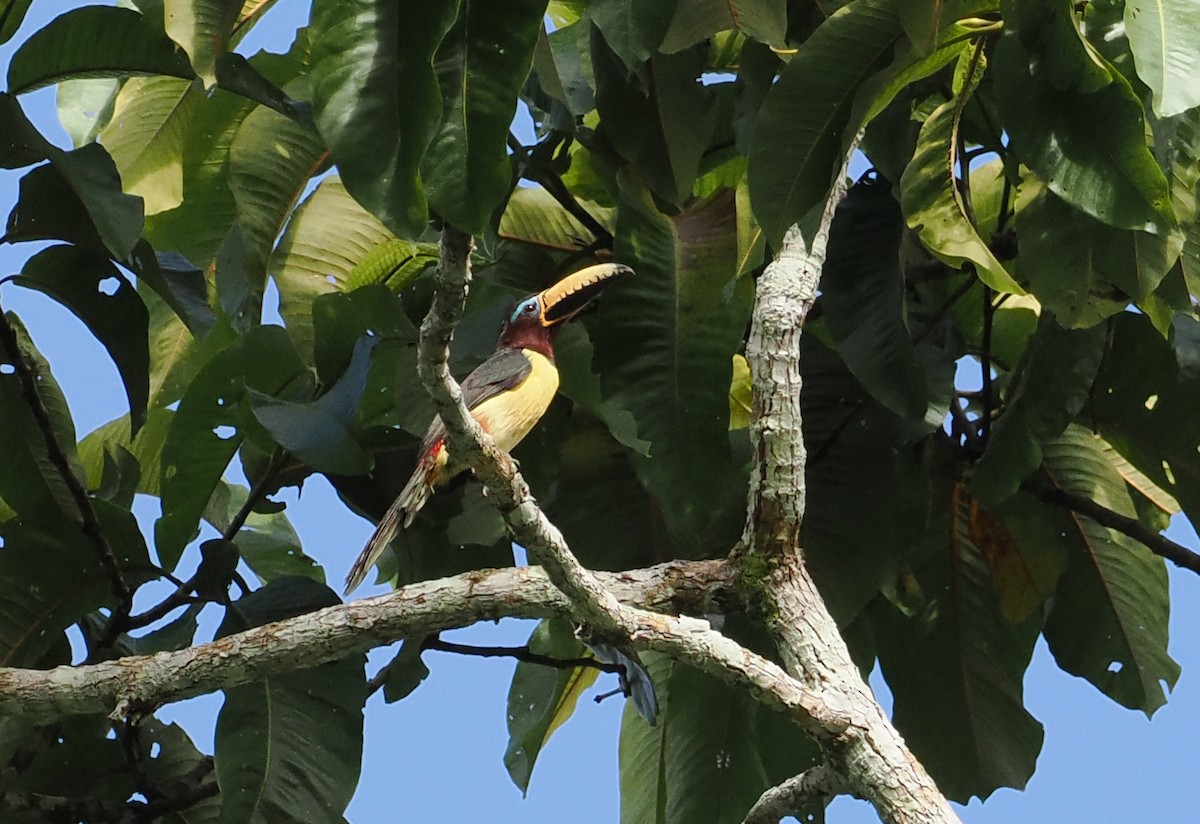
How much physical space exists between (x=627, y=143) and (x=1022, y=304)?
1347 mm

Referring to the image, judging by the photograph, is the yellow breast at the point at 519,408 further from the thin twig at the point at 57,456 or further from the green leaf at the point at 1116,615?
the green leaf at the point at 1116,615

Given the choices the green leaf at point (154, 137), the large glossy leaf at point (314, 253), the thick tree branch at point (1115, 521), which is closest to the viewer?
the thick tree branch at point (1115, 521)

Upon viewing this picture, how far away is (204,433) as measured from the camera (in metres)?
A: 3.36

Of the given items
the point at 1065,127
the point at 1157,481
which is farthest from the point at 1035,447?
the point at 1065,127

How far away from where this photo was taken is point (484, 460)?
213cm

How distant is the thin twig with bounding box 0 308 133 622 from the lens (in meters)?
2.94

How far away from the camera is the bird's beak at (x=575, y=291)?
3.23 metres

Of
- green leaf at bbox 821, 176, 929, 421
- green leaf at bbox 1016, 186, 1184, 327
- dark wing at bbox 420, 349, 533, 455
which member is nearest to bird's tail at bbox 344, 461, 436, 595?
dark wing at bbox 420, 349, 533, 455

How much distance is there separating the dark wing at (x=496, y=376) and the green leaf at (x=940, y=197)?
1.12 m

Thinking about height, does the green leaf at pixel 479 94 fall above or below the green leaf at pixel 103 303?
below

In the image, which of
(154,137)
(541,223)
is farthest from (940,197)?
(154,137)

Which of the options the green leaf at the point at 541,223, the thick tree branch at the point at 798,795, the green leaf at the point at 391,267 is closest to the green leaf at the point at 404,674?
the green leaf at the point at 391,267

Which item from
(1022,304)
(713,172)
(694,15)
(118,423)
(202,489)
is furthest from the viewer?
(118,423)

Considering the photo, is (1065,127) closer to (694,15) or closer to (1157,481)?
(694,15)
